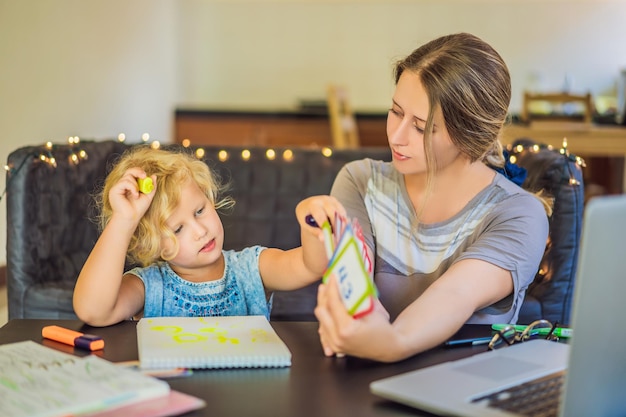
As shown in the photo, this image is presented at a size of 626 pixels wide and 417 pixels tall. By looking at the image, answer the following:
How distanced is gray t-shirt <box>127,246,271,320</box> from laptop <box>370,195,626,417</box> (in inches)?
21.9

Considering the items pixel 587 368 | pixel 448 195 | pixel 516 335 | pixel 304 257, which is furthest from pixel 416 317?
pixel 448 195

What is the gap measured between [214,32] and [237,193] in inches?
158

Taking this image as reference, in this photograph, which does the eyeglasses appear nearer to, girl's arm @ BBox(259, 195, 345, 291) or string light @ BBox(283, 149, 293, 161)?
girl's arm @ BBox(259, 195, 345, 291)

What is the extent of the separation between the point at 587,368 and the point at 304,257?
705mm

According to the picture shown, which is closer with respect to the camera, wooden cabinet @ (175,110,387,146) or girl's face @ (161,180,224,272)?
girl's face @ (161,180,224,272)

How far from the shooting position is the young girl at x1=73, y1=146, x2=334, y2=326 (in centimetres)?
145

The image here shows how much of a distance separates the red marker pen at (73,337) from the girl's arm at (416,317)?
33 centimetres

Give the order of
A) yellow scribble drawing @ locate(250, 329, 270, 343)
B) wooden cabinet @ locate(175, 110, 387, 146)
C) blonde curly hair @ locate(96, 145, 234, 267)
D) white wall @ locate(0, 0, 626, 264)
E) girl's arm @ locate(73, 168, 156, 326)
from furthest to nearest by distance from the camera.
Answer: white wall @ locate(0, 0, 626, 264), wooden cabinet @ locate(175, 110, 387, 146), blonde curly hair @ locate(96, 145, 234, 267), girl's arm @ locate(73, 168, 156, 326), yellow scribble drawing @ locate(250, 329, 270, 343)

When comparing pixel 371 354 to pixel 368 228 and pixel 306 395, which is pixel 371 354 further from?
pixel 368 228

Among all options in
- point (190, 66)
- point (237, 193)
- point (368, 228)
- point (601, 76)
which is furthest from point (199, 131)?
point (368, 228)

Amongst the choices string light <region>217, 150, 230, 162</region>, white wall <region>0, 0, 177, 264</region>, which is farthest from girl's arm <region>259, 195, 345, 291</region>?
white wall <region>0, 0, 177, 264</region>

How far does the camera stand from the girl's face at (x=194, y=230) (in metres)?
1.55

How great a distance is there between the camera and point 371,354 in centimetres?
122

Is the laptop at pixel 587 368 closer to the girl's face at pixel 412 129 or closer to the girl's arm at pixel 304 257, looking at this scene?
the girl's arm at pixel 304 257
